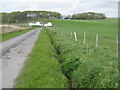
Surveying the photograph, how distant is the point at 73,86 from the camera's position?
8344 mm

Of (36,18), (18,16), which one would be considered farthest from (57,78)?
(36,18)

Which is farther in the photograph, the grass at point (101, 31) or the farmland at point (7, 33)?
the farmland at point (7, 33)

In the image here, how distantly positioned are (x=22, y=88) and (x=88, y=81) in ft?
7.18

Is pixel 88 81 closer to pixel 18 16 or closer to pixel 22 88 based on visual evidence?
pixel 22 88

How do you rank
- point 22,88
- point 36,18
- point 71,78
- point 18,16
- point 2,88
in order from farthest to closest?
point 36,18 → point 18,16 → point 71,78 → point 2,88 → point 22,88

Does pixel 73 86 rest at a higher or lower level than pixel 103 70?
lower

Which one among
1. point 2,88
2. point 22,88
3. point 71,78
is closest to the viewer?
point 22,88

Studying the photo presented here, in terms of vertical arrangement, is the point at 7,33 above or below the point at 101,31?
below

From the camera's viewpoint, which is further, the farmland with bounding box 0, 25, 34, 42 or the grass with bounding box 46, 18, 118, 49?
the farmland with bounding box 0, 25, 34, 42

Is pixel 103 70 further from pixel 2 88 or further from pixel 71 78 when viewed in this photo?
pixel 2 88

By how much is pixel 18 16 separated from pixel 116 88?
142808mm

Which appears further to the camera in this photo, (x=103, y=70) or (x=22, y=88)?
(x=103, y=70)

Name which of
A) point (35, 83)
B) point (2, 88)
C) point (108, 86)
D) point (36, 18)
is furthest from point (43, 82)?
point (36, 18)

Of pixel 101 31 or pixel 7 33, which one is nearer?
pixel 7 33
